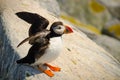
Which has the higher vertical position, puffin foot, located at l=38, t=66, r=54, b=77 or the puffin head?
the puffin head

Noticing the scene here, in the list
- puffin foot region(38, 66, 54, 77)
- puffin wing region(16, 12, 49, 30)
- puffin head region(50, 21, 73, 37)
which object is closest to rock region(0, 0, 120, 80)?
puffin foot region(38, 66, 54, 77)

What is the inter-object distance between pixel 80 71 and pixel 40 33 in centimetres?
133

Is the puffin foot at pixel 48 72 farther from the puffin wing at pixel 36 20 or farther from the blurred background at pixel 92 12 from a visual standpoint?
the blurred background at pixel 92 12

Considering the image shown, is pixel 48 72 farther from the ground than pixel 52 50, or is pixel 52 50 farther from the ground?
pixel 52 50

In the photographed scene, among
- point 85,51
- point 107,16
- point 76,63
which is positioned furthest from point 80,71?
point 107,16

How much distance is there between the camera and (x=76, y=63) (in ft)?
36.1

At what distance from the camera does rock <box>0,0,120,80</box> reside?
10.4 m

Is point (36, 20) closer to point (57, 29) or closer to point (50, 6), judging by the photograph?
point (57, 29)

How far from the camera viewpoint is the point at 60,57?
11039 millimetres

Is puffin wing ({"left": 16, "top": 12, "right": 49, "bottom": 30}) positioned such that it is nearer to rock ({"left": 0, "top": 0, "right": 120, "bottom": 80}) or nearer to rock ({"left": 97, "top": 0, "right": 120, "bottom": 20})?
rock ({"left": 0, "top": 0, "right": 120, "bottom": 80})

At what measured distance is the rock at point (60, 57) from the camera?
10375 mm

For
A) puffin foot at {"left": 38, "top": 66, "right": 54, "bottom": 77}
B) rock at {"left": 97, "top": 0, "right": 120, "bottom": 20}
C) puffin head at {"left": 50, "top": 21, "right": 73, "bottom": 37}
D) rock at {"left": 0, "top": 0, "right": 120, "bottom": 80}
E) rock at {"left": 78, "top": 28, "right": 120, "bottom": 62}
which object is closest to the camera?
puffin head at {"left": 50, "top": 21, "right": 73, "bottom": 37}

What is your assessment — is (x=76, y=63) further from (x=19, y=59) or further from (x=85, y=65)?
(x=19, y=59)

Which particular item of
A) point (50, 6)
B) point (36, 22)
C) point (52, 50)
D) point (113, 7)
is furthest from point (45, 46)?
point (113, 7)
